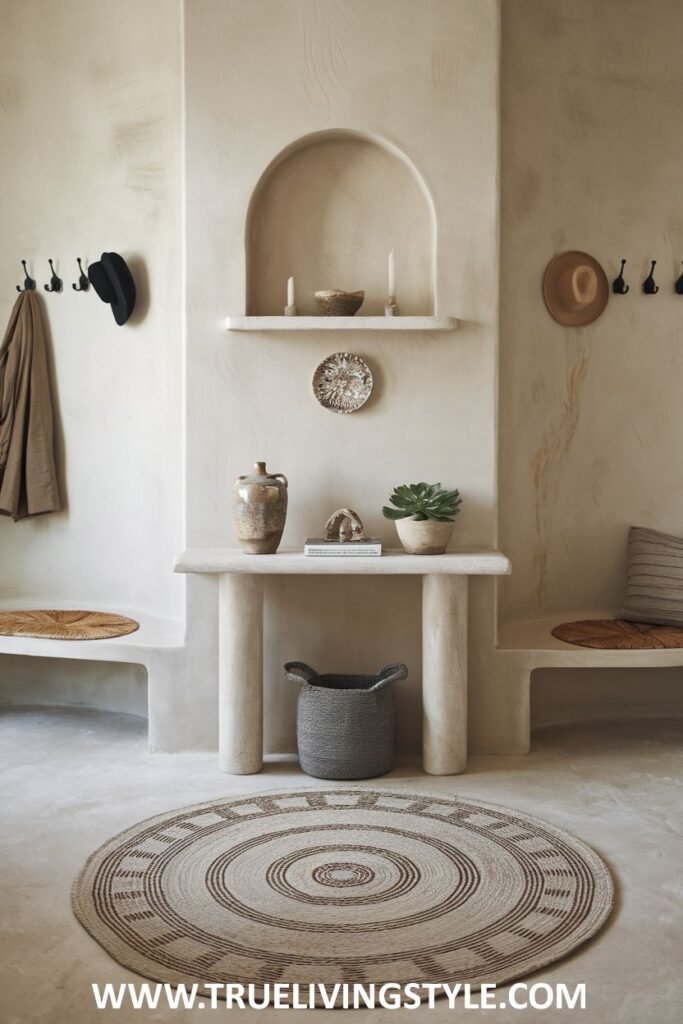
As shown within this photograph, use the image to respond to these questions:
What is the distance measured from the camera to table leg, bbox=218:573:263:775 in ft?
12.2

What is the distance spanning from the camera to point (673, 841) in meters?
3.14

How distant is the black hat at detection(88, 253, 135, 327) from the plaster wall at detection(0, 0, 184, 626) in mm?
105

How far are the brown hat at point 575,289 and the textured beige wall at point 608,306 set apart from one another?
4cm

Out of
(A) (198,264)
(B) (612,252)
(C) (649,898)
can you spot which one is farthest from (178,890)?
(B) (612,252)

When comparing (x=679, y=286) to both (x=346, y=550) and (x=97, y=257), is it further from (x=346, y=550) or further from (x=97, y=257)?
(x=97, y=257)

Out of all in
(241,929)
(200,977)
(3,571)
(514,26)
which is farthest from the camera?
(3,571)

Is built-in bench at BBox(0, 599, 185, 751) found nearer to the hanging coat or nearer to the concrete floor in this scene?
the concrete floor

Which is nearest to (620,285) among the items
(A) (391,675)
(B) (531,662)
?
(B) (531,662)

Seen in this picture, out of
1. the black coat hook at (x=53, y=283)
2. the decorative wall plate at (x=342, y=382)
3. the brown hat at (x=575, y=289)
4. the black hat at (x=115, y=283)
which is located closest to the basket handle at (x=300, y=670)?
the decorative wall plate at (x=342, y=382)

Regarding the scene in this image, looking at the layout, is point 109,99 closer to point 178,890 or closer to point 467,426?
point 467,426

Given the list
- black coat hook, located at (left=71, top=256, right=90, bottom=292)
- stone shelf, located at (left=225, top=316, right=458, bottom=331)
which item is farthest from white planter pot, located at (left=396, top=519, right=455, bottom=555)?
black coat hook, located at (left=71, top=256, right=90, bottom=292)

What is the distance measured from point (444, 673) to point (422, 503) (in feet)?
1.96

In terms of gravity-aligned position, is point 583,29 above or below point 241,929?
above

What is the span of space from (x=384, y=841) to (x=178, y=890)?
64 centimetres
